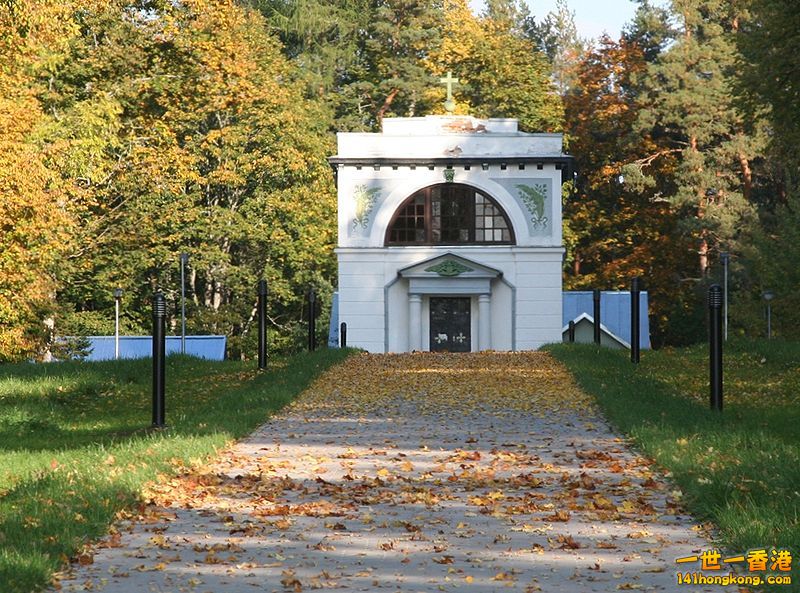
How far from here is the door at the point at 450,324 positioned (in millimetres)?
42812

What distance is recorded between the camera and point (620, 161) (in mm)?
59562

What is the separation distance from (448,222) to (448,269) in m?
1.50

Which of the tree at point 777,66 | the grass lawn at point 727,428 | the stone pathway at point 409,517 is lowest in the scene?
the stone pathway at point 409,517

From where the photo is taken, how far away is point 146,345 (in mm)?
43500

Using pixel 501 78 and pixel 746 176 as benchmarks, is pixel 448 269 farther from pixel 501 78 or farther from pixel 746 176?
pixel 746 176

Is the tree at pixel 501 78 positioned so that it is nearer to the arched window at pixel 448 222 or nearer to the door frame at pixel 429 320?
the arched window at pixel 448 222

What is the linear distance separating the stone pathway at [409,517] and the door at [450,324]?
96.8 feet

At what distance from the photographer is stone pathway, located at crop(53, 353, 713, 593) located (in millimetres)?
6297

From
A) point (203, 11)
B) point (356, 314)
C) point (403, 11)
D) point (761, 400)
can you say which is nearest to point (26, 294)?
point (203, 11)

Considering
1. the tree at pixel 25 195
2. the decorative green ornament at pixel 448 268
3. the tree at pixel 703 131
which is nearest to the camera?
the tree at pixel 25 195

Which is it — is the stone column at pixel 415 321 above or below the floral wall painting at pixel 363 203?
below

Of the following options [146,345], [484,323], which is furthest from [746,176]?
[146,345]

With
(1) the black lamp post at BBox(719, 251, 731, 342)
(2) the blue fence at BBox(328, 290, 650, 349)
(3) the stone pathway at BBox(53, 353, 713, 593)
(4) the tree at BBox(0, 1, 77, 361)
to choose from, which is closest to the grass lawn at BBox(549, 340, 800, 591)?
(3) the stone pathway at BBox(53, 353, 713, 593)

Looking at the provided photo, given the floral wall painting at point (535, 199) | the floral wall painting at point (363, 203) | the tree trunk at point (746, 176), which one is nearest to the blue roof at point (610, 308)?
the floral wall painting at point (535, 199)
